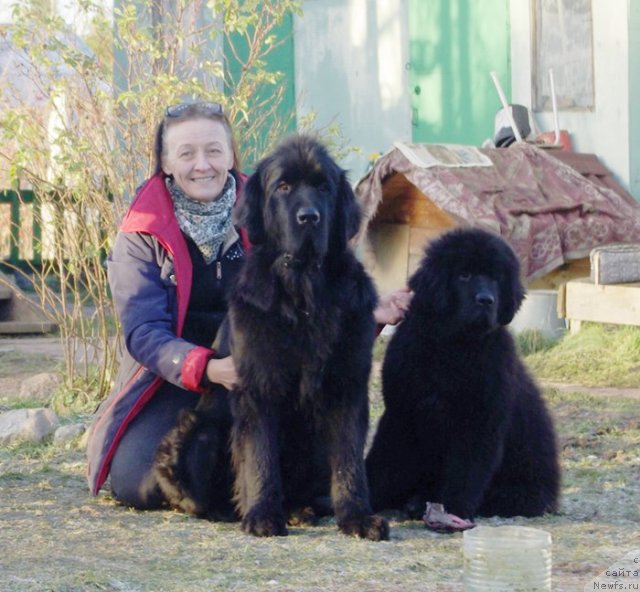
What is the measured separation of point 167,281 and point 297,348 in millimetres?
806

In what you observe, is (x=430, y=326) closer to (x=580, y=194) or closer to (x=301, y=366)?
(x=301, y=366)

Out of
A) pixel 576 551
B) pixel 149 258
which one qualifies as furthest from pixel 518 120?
pixel 576 551

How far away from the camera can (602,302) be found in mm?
8602

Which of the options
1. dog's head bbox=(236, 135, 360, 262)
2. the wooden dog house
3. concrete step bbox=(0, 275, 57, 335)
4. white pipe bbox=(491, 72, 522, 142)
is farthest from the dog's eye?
concrete step bbox=(0, 275, 57, 335)

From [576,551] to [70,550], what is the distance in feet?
5.22

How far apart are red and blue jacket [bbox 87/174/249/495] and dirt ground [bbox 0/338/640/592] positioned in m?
0.29

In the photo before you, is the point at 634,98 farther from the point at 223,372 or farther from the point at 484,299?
the point at 223,372

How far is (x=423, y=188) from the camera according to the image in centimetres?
925

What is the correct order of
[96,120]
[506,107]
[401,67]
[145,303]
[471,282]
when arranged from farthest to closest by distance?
[401,67], [506,107], [96,120], [145,303], [471,282]

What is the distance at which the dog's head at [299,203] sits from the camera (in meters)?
4.07

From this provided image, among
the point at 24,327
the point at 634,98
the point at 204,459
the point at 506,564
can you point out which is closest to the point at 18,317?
the point at 24,327

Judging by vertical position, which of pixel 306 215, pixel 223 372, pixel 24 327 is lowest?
pixel 24 327

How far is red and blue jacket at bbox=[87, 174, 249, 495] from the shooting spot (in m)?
4.64

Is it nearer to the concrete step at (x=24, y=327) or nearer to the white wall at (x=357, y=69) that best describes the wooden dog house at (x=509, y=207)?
the white wall at (x=357, y=69)
